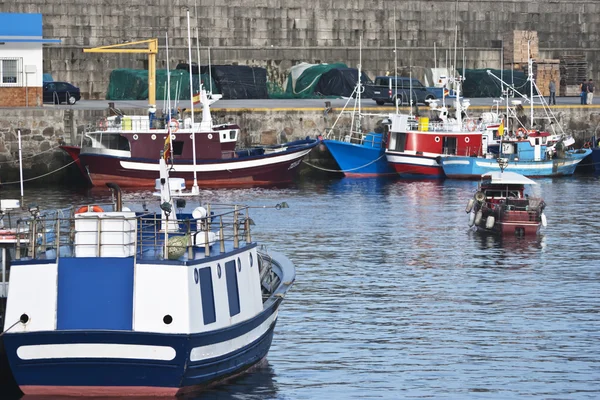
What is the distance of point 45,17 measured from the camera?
210 ft

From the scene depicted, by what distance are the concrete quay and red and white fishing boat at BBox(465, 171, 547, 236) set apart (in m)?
16.8

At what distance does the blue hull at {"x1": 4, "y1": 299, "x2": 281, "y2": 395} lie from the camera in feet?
64.0

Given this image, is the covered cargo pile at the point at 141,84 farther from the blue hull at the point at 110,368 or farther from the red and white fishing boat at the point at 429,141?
the blue hull at the point at 110,368

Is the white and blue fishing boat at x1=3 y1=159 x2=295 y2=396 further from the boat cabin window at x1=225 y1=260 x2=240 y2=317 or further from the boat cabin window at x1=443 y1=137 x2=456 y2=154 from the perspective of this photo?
the boat cabin window at x1=443 y1=137 x2=456 y2=154

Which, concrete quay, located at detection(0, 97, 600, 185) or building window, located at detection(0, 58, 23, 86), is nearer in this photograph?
concrete quay, located at detection(0, 97, 600, 185)

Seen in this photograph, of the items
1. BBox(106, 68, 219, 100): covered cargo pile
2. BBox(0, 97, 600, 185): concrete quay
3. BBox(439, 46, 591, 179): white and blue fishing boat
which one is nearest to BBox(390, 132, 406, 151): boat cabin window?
BBox(439, 46, 591, 179): white and blue fishing boat

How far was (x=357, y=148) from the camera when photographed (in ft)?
192

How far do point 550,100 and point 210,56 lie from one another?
17.0m

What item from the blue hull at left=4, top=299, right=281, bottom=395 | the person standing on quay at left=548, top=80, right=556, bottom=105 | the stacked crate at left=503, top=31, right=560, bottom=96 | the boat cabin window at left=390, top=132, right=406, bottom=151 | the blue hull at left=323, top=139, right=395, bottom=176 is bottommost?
the blue hull at left=4, top=299, right=281, bottom=395

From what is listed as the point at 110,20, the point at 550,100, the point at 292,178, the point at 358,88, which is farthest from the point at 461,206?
the point at 110,20

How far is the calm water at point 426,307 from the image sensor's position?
22141 millimetres

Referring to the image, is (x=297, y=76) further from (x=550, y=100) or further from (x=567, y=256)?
(x=567, y=256)

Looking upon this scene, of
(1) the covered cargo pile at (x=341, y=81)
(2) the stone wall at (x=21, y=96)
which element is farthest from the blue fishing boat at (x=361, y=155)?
(2) the stone wall at (x=21, y=96)

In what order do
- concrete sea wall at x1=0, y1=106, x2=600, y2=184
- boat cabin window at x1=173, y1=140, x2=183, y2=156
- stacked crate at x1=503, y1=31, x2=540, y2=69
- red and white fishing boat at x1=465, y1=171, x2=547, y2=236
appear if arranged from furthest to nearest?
stacked crate at x1=503, y1=31, x2=540, y2=69
boat cabin window at x1=173, y1=140, x2=183, y2=156
concrete sea wall at x1=0, y1=106, x2=600, y2=184
red and white fishing boat at x1=465, y1=171, x2=547, y2=236
